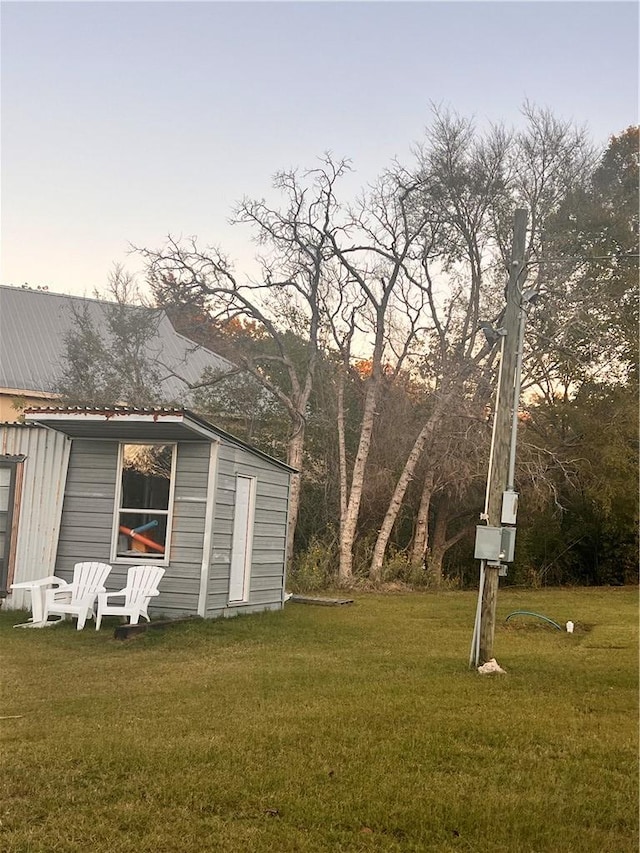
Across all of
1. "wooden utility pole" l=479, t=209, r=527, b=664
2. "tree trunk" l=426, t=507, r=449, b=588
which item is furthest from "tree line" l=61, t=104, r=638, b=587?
"wooden utility pole" l=479, t=209, r=527, b=664

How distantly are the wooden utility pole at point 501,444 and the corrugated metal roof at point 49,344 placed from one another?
15777 mm

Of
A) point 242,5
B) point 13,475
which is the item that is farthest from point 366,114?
point 13,475

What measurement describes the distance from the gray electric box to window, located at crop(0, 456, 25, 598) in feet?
22.2

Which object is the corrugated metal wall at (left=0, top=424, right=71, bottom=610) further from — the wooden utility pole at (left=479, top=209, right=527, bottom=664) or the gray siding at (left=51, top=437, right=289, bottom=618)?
the wooden utility pole at (left=479, top=209, right=527, bottom=664)

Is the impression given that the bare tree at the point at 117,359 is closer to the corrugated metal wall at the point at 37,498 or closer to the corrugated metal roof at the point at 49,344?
the corrugated metal roof at the point at 49,344

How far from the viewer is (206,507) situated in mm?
11359

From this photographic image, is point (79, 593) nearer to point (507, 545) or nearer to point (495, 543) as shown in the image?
point (495, 543)

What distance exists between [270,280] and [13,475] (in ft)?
34.0

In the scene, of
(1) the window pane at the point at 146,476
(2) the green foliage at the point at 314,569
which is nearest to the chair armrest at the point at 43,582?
(1) the window pane at the point at 146,476

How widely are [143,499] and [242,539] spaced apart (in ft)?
5.37

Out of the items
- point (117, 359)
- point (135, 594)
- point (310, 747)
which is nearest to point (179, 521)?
point (135, 594)

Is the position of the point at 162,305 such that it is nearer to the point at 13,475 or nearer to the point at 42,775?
the point at 13,475

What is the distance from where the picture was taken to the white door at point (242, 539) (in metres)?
12.3

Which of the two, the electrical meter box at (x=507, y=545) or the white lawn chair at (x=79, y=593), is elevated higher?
the electrical meter box at (x=507, y=545)
